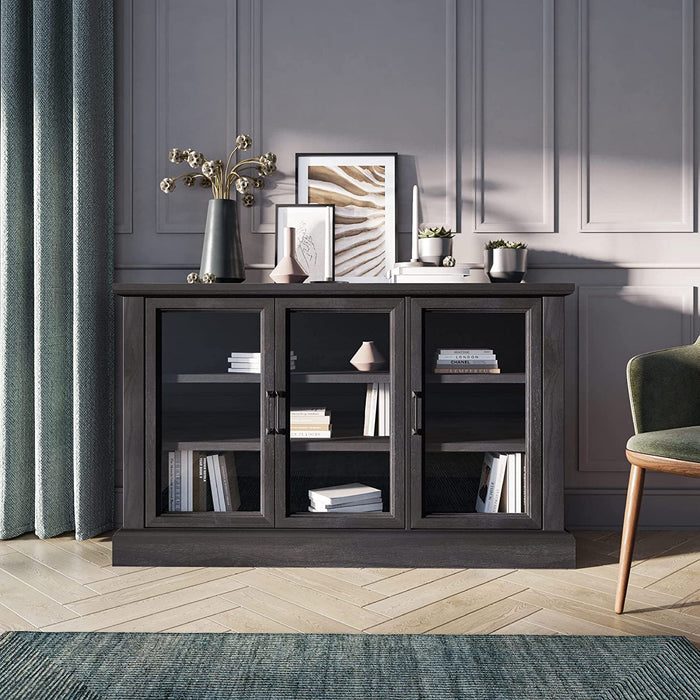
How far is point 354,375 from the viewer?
6.63 ft

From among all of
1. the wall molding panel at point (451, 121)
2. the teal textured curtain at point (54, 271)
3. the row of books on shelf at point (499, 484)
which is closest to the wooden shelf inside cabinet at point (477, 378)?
the row of books on shelf at point (499, 484)

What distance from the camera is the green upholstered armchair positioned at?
1.60m

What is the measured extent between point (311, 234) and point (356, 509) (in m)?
0.96

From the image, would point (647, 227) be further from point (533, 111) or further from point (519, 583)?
point (519, 583)

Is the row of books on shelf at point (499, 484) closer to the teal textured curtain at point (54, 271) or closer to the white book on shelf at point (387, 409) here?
the white book on shelf at point (387, 409)

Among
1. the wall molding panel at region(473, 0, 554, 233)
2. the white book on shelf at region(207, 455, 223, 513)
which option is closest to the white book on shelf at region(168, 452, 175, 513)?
the white book on shelf at region(207, 455, 223, 513)

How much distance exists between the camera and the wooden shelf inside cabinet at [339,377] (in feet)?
6.59

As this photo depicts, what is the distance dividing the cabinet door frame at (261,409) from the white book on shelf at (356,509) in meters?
0.14

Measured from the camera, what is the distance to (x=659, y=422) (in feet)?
5.91

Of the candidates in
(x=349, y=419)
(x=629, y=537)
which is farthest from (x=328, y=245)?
(x=629, y=537)

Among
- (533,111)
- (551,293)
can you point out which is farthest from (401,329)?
(533,111)

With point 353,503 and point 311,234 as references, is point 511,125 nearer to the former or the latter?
point 311,234

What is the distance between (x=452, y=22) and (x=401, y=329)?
1.18 m

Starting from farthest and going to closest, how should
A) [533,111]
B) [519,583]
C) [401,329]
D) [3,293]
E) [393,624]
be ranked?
1. [533,111]
2. [3,293]
3. [401,329]
4. [519,583]
5. [393,624]
